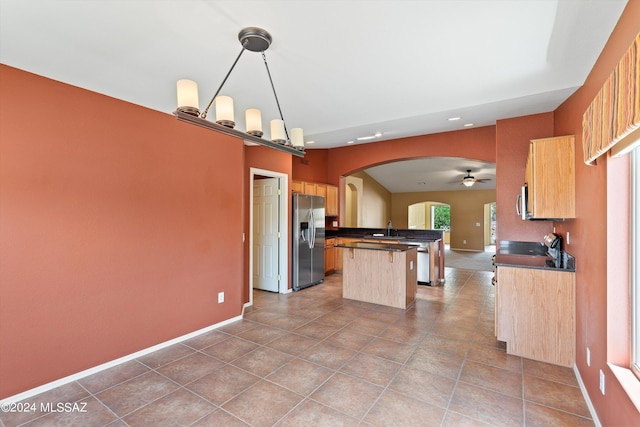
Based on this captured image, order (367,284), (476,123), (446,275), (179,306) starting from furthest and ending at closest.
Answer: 1. (446,275)
2. (367,284)
3. (476,123)
4. (179,306)

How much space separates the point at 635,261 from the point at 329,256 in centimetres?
542

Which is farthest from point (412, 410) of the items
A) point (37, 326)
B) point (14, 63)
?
point (14, 63)

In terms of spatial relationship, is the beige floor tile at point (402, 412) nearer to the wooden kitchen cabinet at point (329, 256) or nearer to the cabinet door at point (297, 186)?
the cabinet door at point (297, 186)

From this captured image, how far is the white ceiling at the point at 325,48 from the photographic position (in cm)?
167

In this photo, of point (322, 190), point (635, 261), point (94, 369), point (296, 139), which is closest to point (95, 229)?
point (94, 369)

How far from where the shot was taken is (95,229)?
2.59 meters

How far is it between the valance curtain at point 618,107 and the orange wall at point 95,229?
3449mm

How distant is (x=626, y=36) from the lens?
5.41 ft

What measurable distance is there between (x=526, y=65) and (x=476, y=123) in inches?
66.4

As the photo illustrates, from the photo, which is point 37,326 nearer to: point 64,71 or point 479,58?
point 64,71

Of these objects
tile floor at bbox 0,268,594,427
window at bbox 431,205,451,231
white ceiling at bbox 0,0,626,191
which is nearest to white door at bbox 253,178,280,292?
tile floor at bbox 0,268,594,427

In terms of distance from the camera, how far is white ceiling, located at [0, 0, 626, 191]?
167 centimetres

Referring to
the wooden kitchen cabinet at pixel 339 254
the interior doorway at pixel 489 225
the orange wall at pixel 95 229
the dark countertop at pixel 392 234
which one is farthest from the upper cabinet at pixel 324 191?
the interior doorway at pixel 489 225

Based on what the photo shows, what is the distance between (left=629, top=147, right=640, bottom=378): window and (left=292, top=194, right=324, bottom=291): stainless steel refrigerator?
4233mm
